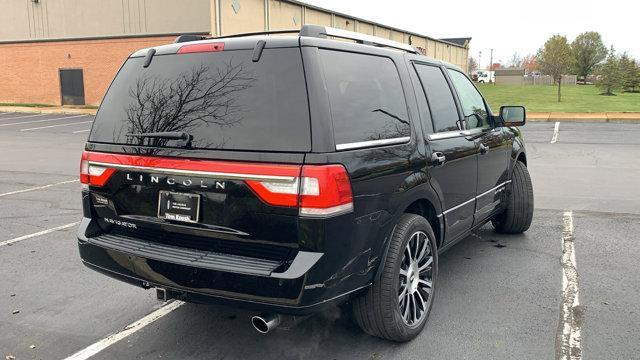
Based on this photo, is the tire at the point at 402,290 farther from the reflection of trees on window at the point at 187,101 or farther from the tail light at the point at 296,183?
the reflection of trees on window at the point at 187,101

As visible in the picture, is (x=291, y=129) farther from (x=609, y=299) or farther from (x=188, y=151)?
(x=609, y=299)

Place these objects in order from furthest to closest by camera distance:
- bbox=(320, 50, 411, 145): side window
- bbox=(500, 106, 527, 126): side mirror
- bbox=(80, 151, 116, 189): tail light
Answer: bbox=(500, 106, 527, 126): side mirror < bbox=(80, 151, 116, 189): tail light < bbox=(320, 50, 411, 145): side window

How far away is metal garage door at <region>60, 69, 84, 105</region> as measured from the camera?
31.5 metres

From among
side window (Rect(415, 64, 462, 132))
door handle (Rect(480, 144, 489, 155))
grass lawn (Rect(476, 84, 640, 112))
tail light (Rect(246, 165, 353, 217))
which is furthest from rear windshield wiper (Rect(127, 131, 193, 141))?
grass lawn (Rect(476, 84, 640, 112))

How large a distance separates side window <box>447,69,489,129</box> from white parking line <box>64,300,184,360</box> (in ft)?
9.20

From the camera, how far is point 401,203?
343cm

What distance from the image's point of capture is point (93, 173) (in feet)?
11.6

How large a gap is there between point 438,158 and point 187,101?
5.73 feet

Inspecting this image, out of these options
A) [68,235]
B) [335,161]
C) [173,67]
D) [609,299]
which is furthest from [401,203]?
[68,235]

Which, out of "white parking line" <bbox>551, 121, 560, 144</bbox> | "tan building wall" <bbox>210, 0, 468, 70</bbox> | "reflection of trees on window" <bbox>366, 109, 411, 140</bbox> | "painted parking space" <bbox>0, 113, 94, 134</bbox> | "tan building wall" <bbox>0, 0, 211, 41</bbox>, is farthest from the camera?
"tan building wall" <bbox>0, 0, 211, 41</bbox>

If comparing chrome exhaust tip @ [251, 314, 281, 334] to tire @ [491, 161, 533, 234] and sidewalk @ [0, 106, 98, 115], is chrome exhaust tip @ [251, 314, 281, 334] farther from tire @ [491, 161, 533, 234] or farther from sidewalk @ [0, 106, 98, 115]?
sidewalk @ [0, 106, 98, 115]

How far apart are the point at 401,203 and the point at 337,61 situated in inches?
37.1

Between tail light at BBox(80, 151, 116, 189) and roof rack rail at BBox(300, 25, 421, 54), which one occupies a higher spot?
roof rack rail at BBox(300, 25, 421, 54)

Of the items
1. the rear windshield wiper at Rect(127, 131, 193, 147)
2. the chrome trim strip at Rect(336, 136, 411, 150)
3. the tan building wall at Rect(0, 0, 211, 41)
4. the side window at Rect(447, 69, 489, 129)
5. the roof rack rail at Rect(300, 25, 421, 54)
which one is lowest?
the chrome trim strip at Rect(336, 136, 411, 150)
